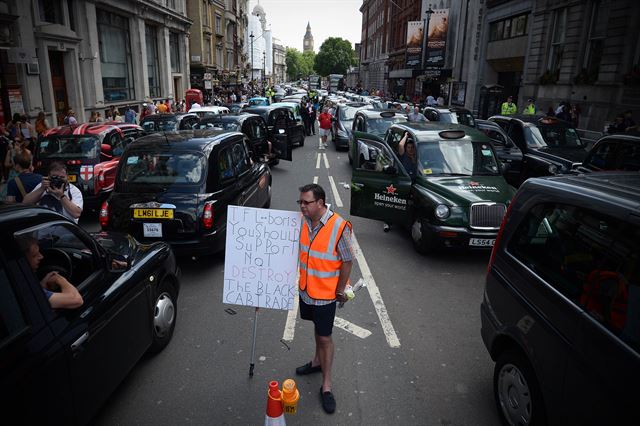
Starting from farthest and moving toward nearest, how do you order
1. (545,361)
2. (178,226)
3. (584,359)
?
(178,226)
(545,361)
(584,359)

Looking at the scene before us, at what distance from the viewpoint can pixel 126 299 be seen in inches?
142

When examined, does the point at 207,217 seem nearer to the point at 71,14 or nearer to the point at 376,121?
the point at 376,121

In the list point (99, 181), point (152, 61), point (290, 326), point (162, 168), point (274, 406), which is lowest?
point (290, 326)

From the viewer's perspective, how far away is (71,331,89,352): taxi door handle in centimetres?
281

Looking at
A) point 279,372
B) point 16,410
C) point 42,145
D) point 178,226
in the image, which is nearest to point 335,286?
point 279,372

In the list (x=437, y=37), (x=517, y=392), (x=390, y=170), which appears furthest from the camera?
(x=437, y=37)

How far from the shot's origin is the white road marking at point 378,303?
4777mm

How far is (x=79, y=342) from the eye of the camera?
2877mm

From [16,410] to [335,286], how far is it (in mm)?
2207

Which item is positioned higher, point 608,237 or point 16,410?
point 608,237

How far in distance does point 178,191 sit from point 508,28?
30427mm

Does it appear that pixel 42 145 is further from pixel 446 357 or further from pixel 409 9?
pixel 409 9

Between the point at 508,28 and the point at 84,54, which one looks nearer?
the point at 84,54

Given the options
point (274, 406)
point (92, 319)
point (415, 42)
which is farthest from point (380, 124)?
point (415, 42)
